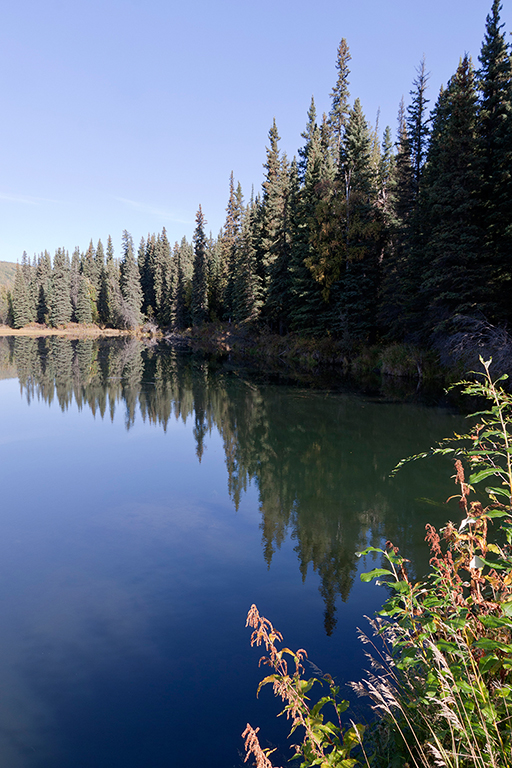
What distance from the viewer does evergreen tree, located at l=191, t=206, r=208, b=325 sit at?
195ft

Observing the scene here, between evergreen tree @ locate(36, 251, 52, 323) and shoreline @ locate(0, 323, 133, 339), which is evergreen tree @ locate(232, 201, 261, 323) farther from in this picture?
evergreen tree @ locate(36, 251, 52, 323)

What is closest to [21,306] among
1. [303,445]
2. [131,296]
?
[131,296]

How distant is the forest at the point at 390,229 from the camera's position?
2019 cm

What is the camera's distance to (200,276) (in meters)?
59.8

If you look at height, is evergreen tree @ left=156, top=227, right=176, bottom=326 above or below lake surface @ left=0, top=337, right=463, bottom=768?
above

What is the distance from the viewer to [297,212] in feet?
121

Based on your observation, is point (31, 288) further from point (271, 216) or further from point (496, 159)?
point (496, 159)

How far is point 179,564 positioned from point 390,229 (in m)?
28.4

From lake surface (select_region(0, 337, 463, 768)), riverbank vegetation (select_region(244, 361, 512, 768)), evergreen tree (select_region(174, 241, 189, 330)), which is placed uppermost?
evergreen tree (select_region(174, 241, 189, 330))

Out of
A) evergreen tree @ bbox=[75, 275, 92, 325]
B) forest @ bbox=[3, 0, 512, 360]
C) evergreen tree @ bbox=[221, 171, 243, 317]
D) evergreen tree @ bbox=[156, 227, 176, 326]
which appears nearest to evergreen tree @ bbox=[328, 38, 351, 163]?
forest @ bbox=[3, 0, 512, 360]

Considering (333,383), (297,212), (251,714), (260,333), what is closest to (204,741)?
(251,714)

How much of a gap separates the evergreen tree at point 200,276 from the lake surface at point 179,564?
45.4 meters

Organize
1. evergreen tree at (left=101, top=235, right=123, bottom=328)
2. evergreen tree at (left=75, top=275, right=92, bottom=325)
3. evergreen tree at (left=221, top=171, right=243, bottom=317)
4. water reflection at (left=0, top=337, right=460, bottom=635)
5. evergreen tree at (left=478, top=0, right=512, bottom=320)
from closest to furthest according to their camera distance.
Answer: water reflection at (left=0, top=337, right=460, bottom=635), evergreen tree at (left=478, top=0, right=512, bottom=320), evergreen tree at (left=221, top=171, right=243, bottom=317), evergreen tree at (left=101, top=235, right=123, bottom=328), evergreen tree at (left=75, top=275, right=92, bottom=325)

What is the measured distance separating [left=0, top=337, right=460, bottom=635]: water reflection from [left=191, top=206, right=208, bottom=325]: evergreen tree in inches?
1288
